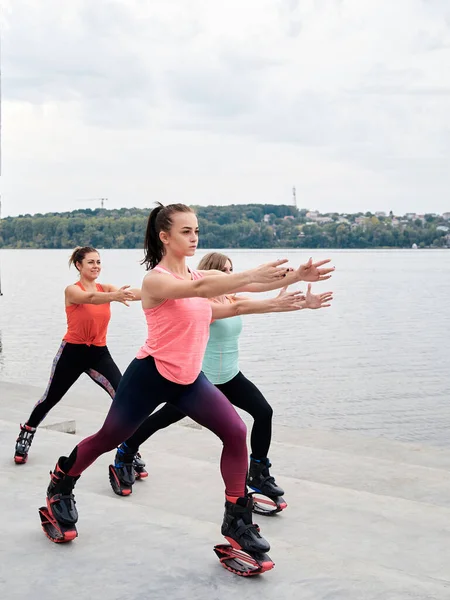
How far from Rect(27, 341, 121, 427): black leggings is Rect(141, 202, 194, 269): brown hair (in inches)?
97.5

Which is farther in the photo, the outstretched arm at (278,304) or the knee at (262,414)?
the knee at (262,414)

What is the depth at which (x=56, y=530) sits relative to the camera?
5043 millimetres

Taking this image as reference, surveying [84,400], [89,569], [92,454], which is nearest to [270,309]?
[92,454]

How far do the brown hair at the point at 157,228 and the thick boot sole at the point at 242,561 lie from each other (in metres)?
1.71

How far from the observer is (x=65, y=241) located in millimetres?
126875

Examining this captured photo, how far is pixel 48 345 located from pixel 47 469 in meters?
23.3

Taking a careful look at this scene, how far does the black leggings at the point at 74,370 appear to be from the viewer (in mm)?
7488

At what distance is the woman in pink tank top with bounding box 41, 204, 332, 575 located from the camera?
15.6 feet

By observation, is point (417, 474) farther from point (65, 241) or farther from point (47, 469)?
point (65, 241)

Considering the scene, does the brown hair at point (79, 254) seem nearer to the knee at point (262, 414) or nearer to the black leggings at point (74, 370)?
the black leggings at point (74, 370)

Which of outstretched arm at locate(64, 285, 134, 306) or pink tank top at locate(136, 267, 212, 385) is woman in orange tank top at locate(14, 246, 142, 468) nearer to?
outstretched arm at locate(64, 285, 134, 306)

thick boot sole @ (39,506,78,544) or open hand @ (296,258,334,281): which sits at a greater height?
open hand @ (296,258,334,281)

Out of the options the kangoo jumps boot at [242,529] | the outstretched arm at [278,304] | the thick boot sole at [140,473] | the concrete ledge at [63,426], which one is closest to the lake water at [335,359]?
the concrete ledge at [63,426]

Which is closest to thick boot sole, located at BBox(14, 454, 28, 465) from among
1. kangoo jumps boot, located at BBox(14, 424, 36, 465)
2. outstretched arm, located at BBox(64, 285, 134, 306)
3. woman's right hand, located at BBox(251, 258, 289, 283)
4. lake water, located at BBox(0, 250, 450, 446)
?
kangoo jumps boot, located at BBox(14, 424, 36, 465)
